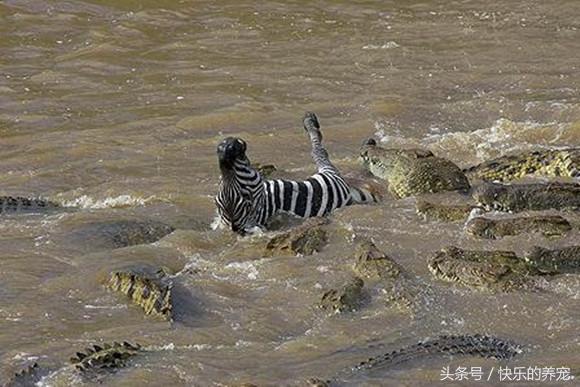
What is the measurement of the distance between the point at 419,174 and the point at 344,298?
2.21 meters

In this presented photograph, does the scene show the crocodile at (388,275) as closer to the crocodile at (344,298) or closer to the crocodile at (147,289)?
the crocodile at (344,298)

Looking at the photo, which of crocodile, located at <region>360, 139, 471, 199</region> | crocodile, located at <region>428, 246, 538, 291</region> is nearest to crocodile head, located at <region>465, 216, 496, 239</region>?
crocodile, located at <region>428, 246, 538, 291</region>

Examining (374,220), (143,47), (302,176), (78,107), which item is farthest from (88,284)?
(143,47)

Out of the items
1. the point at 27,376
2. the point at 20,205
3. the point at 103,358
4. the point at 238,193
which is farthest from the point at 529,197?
the point at 27,376

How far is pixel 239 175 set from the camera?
23.6ft

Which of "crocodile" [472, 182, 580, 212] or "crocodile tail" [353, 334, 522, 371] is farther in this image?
"crocodile" [472, 182, 580, 212]

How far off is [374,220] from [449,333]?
1868 mm

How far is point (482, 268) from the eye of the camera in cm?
612

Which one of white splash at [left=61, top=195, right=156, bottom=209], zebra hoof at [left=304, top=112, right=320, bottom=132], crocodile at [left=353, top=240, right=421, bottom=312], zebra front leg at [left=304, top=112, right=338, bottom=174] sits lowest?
white splash at [left=61, top=195, right=156, bottom=209]

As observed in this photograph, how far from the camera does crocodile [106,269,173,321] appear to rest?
592cm

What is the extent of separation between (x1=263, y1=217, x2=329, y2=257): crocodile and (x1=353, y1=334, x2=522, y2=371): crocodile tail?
1.50 m

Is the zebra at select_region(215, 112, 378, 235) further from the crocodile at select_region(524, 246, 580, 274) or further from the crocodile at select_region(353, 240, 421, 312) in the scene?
the crocodile at select_region(524, 246, 580, 274)

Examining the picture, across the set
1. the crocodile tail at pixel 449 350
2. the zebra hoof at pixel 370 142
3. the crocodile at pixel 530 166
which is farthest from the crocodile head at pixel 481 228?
the zebra hoof at pixel 370 142

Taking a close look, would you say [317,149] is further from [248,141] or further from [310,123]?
[248,141]
